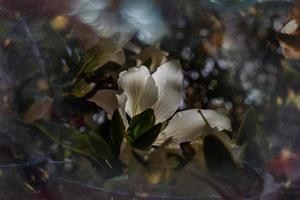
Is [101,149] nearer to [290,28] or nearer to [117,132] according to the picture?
[117,132]

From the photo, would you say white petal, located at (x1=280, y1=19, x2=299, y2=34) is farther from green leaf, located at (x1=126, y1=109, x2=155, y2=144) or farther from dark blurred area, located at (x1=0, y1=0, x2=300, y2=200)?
green leaf, located at (x1=126, y1=109, x2=155, y2=144)

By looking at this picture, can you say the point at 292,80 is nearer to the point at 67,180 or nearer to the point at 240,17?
the point at 240,17

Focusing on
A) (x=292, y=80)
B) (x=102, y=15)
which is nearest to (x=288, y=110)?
(x=292, y=80)

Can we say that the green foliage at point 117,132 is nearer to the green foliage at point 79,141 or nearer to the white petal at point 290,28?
the green foliage at point 79,141

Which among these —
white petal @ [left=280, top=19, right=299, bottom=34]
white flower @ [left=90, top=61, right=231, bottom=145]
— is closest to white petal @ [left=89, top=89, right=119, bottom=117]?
white flower @ [left=90, top=61, right=231, bottom=145]

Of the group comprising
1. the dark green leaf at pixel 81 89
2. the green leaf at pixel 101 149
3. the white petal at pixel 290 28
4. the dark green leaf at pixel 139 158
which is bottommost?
the green leaf at pixel 101 149

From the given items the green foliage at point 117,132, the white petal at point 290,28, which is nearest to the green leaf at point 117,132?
the green foliage at point 117,132

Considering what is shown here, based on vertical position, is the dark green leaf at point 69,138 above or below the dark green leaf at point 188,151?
below
